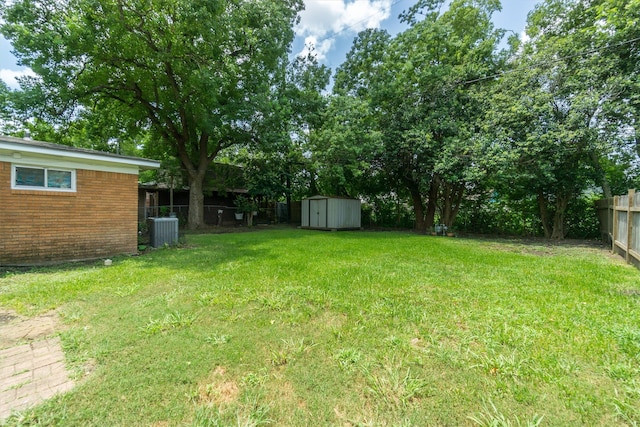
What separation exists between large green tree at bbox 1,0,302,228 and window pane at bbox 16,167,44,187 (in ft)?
19.2

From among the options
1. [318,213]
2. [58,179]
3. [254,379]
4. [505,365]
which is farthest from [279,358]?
[318,213]

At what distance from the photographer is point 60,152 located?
18.3ft

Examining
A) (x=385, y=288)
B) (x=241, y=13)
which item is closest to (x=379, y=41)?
(x=241, y=13)

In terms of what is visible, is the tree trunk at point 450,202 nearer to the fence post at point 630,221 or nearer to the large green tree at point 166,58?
the fence post at point 630,221

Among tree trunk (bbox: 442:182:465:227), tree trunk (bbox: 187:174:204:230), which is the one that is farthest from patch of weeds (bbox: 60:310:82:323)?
tree trunk (bbox: 442:182:465:227)

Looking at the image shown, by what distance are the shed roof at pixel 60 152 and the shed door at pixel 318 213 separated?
317 inches

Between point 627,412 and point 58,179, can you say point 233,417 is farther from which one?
point 58,179

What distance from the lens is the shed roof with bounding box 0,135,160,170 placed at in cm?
505

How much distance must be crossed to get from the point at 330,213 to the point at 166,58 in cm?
920

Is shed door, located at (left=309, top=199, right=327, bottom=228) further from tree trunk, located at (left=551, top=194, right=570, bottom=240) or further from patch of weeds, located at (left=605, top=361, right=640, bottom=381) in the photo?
patch of weeds, located at (left=605, top=361, right=640, bottom=381)

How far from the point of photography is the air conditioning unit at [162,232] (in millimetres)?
7820

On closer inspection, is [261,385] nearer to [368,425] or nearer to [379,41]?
[368,425]

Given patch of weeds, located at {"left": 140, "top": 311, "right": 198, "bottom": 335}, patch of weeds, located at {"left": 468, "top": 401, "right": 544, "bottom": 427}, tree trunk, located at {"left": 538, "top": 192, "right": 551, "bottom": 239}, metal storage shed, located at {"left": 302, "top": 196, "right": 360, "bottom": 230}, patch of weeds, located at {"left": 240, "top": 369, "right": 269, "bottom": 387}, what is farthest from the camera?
metal storage shed, located at {"left": 302, "top": 196, "right": 360, "bottom": 230}

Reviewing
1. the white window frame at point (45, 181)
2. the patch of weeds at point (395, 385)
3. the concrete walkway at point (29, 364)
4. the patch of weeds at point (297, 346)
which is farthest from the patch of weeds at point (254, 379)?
the white window frame at point (45, 181)
